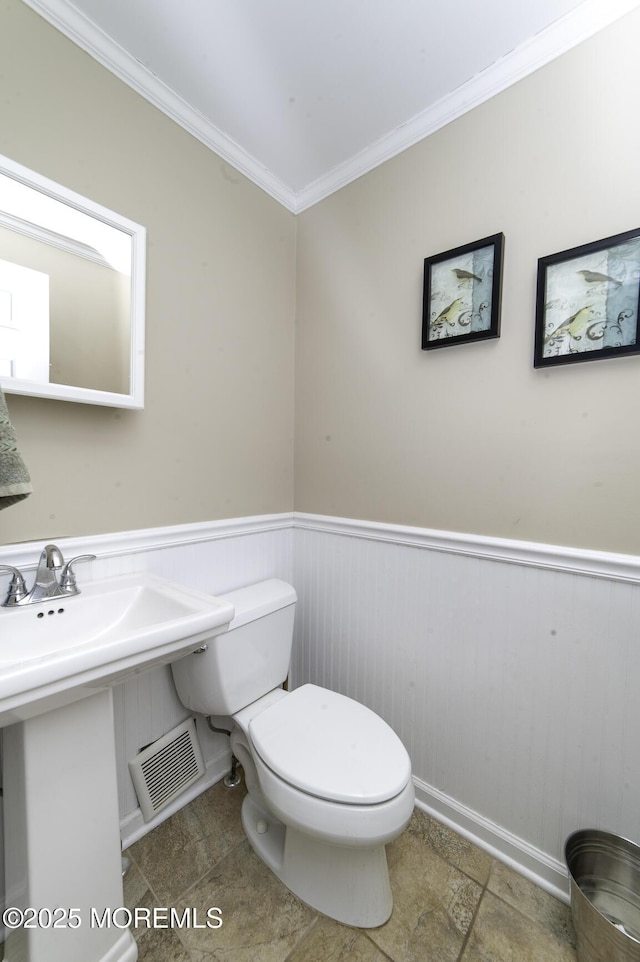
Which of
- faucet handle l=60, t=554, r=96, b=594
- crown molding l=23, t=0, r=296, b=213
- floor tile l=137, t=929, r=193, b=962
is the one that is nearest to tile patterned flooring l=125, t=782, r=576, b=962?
floor tile l=137, t=929, r=193, b=962

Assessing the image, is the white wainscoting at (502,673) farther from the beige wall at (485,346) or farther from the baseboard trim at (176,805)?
the baseboard trim at (176,805)

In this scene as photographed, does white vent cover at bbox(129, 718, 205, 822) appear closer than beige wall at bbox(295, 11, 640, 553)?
No

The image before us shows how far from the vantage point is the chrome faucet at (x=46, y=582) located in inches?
37.0

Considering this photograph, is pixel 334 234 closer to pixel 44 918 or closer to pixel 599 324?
pixel 599 324

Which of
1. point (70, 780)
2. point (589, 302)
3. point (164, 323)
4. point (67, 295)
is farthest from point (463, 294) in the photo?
point (70, 780)

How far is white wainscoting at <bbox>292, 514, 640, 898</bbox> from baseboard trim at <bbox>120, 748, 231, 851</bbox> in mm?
534

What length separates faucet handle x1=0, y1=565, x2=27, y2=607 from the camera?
3.06 ft

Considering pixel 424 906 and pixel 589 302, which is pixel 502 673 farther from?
pixel 589 302

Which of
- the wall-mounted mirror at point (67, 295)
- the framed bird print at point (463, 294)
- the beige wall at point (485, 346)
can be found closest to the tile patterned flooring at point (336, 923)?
the beige wall at point (485, 346)

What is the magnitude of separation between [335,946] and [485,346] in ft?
5.56

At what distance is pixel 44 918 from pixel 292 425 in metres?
1.58

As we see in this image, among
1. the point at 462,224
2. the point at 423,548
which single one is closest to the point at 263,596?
the point at 423,548

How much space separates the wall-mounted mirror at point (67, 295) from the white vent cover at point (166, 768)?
1.12 meters

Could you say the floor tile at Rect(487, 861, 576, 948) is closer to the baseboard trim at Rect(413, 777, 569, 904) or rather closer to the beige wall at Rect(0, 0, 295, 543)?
the baseboard trim at Rect(413, 777, 569, 904)
